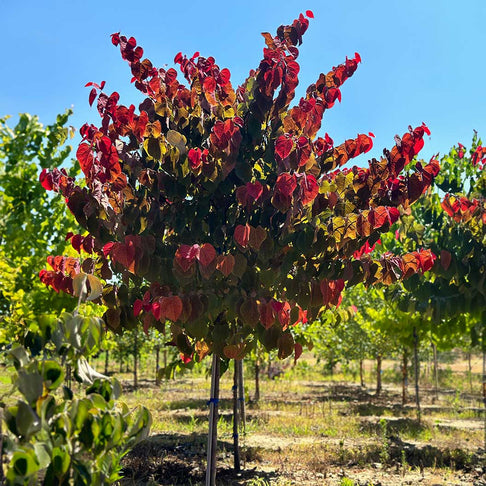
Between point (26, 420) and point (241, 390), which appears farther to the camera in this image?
point (241, 390)

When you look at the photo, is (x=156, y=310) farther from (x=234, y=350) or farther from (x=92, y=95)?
(x=92, y=95)

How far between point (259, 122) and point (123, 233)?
1.19 meters

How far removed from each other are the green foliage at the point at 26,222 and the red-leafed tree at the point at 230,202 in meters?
4.33

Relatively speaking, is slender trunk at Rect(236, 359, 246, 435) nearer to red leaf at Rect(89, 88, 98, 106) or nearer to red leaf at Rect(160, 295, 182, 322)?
red leaf at Rect(160, 295, 182, 322)

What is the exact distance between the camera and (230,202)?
3.63 meters

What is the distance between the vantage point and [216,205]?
3578 millimetres

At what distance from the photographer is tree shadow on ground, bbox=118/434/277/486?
607 cm

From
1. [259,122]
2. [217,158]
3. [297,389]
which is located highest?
[259,122]

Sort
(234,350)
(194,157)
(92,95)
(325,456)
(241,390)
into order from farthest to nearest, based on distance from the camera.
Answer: (241,390) → (325,456) → (92,95) → (234,350) → (194,157)

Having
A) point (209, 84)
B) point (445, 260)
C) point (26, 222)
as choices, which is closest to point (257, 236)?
point (209, 84)

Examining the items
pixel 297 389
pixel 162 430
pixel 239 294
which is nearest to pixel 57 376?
pixel 239 294

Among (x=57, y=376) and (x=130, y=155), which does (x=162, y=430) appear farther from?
(x=57, y=376)

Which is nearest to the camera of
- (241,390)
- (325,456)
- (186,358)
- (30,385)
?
(30,385)

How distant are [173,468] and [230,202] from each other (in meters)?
4.39
